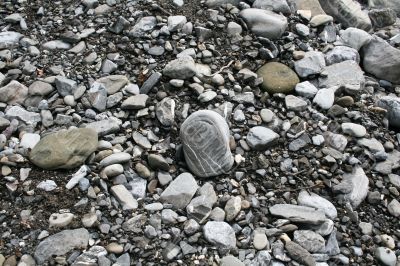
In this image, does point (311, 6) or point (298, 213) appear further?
point (311, 6)

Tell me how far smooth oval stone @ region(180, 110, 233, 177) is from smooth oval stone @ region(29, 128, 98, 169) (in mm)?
569

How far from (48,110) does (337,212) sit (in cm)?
196

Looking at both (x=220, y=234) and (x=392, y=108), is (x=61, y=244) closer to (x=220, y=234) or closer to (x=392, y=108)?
(x=220, y=234)

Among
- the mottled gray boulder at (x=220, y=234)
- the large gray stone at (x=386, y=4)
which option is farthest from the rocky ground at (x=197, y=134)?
the large gray stone at (x=386, y=4)

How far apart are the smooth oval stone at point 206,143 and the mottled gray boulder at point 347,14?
76.3 inches

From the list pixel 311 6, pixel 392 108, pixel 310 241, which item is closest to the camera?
pixel 310 241

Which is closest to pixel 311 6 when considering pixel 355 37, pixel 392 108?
pixel 355 37

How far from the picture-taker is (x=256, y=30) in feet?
12.9

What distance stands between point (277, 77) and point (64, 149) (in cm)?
158

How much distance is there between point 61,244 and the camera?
2.68 meters

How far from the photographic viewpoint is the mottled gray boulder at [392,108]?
3.58m

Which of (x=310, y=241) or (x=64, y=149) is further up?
(x=64, y=149)

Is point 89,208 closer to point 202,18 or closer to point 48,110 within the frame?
point 48,110

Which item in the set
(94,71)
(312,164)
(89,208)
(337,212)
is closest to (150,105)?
(94,71)
